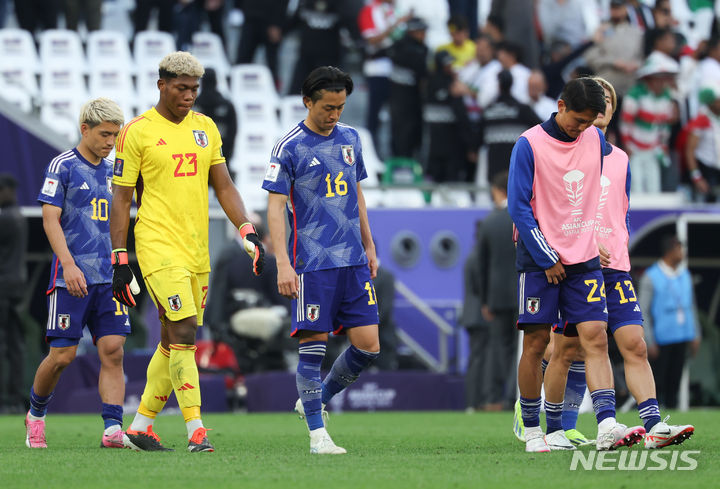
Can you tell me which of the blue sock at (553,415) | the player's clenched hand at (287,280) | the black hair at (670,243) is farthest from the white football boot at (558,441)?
the black hair at (670,243)

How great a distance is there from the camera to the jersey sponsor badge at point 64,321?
8812 millimetres

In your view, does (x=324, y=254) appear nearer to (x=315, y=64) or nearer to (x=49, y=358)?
(x=49, y=358)

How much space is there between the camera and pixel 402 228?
1722 centimetres

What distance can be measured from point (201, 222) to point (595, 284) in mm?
2461

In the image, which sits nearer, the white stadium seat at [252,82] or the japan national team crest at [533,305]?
the japan national team crest at [533,305]

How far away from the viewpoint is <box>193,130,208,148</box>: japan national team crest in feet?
26.6

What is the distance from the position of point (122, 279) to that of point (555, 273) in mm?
2607

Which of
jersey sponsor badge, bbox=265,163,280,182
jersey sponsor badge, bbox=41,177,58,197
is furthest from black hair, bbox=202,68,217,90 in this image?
jersey sponsor badge, bbox=265,163,280,182

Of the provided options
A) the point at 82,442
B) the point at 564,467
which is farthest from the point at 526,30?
the point at 564,467

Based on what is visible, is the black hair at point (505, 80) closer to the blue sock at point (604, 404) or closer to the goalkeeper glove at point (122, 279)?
the blue sock at point (604, 404)

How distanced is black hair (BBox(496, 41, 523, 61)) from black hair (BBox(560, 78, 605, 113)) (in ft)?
33.9

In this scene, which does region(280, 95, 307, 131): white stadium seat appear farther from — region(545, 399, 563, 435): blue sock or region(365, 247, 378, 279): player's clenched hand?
region(545, 399, 563, 435): blue sock

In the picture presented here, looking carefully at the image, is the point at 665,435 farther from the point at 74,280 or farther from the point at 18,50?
the point at 18,50

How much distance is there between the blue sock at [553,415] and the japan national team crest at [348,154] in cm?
196
